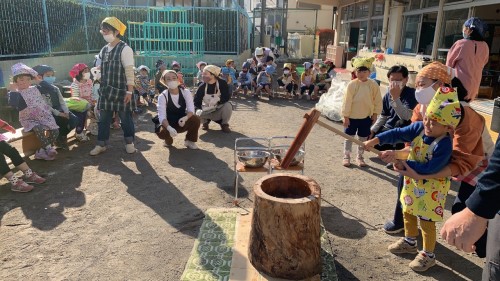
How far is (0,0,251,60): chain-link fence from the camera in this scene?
31.8 ft

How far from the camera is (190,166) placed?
5789mm

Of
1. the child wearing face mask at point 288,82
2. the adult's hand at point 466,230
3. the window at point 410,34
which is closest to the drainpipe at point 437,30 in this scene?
the window at point 410,34

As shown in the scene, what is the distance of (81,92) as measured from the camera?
23.2 feet

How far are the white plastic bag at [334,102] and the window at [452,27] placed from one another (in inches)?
128

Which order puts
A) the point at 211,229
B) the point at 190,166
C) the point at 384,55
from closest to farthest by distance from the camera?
1. the point at 211,229
2. the point at 190,166
3. the point at 384,55

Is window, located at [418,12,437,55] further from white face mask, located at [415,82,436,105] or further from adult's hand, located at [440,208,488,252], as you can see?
adult's hand, located at [440,208,488,252]

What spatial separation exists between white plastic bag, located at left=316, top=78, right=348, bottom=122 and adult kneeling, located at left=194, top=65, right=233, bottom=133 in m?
2.69

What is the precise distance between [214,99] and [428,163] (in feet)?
18.0

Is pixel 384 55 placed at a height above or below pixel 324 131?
above

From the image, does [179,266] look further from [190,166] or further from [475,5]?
[475,5]

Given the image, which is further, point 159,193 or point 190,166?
point 190,166

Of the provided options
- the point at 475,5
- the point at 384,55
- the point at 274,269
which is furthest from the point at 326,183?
the point at 384,55

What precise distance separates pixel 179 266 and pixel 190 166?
8.72 ft

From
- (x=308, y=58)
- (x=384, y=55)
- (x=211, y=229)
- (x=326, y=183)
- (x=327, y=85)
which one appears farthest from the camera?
(x=308, y=58)
